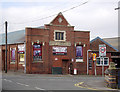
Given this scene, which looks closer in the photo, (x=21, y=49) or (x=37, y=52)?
(x=37, y=52)

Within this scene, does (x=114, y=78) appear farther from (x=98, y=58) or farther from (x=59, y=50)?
(x=98, y=58)

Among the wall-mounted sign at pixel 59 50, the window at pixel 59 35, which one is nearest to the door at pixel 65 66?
the wall-mounted sign at pixel 59 50

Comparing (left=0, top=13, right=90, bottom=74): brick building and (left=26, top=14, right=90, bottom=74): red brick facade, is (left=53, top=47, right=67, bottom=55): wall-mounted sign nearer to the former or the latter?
(left=0, top=13, right=90, bottom=74): brick building

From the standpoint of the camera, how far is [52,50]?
140 feet

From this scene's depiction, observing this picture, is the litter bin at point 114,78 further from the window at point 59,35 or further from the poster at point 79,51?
the poster at point 79,51

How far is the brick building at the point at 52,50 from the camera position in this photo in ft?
134

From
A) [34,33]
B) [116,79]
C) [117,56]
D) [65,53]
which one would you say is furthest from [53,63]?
[116,79]

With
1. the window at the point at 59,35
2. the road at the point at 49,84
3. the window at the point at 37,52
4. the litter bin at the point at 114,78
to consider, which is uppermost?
the window at the point at 59,35

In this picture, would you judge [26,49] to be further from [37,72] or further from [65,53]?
[65,53]

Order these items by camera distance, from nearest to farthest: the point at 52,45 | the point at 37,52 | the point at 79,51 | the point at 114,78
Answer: the point at 114,78 < the point at 37,52 < the point at 52,45 < the point at 79,51

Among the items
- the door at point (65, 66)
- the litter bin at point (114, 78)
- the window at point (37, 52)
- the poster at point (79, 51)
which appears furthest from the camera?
the poster at point (79, 51)

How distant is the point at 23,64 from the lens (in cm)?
4175

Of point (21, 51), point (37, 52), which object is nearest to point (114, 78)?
point (37, 52)

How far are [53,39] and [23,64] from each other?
20.1 ft
